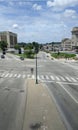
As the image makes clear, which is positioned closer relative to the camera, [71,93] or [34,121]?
[34,121]

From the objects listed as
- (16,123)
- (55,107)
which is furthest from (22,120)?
(55,107)

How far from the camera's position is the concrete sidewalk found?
17778 millimetres

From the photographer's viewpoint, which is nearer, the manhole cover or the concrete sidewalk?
the manhole cover

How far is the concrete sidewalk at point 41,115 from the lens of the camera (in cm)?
1778

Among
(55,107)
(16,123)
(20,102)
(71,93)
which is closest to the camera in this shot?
(16,123)

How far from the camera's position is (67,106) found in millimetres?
24156

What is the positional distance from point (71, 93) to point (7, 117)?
13.3 meters

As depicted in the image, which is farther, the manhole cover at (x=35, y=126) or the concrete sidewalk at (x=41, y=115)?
the concrete sidewalk at (x=41, y=115)

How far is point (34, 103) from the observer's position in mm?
24844

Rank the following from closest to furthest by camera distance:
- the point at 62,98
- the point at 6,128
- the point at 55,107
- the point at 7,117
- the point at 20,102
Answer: the point at 6,128 < the point at 7,117 < the point at 55,107 < the point at 20,102 < the point at 62,98

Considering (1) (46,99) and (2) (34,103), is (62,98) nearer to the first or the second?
(1) (46,99)

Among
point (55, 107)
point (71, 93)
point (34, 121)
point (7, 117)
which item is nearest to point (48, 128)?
point (34, 121)

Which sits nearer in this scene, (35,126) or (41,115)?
(35,126)

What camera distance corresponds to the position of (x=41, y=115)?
20.5 m
